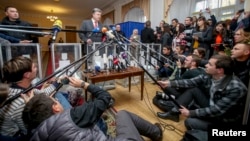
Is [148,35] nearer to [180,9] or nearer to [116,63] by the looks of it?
[180,9]

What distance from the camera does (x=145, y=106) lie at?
7.93ft

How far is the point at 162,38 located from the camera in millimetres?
4098

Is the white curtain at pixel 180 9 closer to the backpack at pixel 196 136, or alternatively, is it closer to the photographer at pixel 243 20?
the photographer at pixel 243 20

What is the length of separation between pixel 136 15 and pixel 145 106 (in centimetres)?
486

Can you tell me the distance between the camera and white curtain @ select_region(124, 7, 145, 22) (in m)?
6.08

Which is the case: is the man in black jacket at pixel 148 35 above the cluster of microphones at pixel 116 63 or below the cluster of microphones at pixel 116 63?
above

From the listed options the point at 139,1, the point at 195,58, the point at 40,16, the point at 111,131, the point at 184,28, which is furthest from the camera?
the point at 40,16

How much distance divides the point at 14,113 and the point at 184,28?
3.70 meters

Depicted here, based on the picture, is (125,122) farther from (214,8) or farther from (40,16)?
(40,16)

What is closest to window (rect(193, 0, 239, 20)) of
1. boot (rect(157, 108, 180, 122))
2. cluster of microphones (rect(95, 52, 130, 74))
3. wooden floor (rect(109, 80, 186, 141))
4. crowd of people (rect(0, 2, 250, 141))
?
crowd of people (rect(0, 2, 250, 141))

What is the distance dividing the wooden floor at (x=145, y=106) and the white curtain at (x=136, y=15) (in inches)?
132

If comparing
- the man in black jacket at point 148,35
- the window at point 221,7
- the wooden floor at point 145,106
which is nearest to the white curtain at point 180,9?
the window at point 221,7

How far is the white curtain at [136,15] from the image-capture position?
239 inches

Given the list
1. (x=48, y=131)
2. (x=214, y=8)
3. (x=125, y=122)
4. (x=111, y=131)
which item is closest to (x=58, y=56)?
(x=111, y=131)
